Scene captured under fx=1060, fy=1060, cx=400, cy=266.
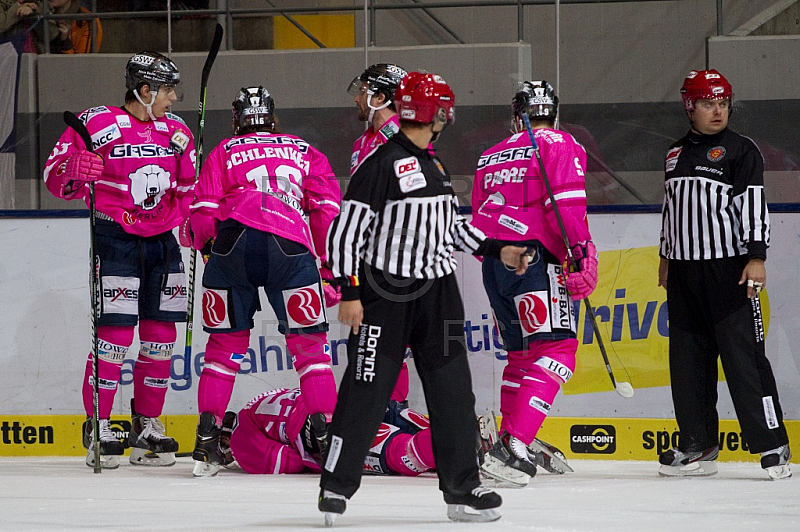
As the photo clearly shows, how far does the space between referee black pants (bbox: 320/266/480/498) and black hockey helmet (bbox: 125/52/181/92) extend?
6.30 ft

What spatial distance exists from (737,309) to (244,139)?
78.3 inches

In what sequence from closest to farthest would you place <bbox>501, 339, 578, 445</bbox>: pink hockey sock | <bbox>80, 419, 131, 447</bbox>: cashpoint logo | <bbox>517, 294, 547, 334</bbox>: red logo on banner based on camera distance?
<bbox>501, 339, 578, 445</bbox>: pink hockey sock → <bbox>517, 294, 547, 334</bbox>: red logo on banner → <bbox>80, 419, 131, 447</bbox>: cashpoint logo

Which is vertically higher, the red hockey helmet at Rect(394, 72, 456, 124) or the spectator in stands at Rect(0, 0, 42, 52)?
the spectator in stands at Rect(0, 0, 42, 52)

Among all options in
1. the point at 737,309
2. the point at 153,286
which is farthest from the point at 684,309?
the point at 153,286

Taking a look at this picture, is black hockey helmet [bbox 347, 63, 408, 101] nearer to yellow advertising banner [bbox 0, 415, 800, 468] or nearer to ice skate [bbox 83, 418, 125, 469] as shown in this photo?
yellow advertising banner [bbox 0, 415, 800, 468]

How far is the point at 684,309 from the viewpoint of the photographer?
4.11m

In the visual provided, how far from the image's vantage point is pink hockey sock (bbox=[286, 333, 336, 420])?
4.07m

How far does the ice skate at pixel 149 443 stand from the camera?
4.49m

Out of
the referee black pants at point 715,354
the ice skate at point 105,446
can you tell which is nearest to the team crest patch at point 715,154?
the referee black pants at point 715,354

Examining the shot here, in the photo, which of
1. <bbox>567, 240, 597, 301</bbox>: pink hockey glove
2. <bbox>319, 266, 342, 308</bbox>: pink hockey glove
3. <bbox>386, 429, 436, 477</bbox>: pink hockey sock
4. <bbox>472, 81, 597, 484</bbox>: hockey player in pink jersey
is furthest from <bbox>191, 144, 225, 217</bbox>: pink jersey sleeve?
<bbox>567, 240, 597, 301</bbox>: pink hockey glove

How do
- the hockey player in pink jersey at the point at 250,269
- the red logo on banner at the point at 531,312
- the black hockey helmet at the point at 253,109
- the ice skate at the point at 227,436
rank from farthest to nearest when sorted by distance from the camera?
1. the ice skate at the point at 227,436
2. the black hockey helmet at the point at 253,109
3. the hockey player in pink jersey at the point at 250,269
4. the red logo on banner at the point at 531,312

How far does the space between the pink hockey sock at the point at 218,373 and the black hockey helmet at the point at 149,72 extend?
3.75ft

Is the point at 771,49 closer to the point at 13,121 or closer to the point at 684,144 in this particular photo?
the point at 684,144

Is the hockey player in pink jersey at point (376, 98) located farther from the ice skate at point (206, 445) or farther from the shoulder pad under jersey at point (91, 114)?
the ice skate at point (206, 445)
